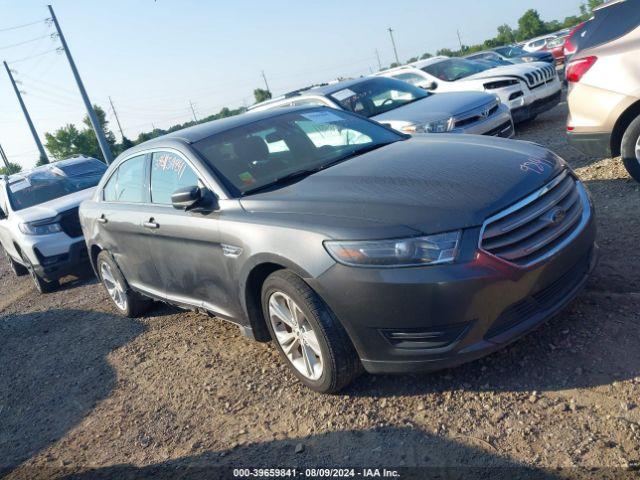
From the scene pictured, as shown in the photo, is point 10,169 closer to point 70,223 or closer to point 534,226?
point 70,223

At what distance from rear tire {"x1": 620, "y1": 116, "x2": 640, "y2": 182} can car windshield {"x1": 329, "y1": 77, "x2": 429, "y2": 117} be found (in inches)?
160

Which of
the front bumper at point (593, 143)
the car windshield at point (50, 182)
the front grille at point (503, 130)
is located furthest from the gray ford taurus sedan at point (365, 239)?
the car windshield at point (50, 182)

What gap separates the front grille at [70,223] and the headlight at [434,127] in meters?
4.94

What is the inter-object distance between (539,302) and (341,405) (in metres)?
1.28

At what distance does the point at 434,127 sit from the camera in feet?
24.7

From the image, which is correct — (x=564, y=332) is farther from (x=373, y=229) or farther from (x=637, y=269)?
(x=373, y=229)

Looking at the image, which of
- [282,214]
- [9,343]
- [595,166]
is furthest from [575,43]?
[9,343]

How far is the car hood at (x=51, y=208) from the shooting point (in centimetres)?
822

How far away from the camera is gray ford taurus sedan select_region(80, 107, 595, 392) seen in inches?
111

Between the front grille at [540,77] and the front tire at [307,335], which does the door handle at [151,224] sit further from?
the front grille at [540,77]

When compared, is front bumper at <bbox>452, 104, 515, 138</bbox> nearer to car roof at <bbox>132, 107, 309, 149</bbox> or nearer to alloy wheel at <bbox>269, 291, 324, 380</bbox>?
car roof at <bbox>132, 107, 309, 149</bbox>

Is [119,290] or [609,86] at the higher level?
[609,86]

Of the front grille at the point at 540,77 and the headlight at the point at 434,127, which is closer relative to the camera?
the headlight at the point at 434,127

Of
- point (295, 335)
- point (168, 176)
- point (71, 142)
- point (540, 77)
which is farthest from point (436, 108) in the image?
point (71, 142)
